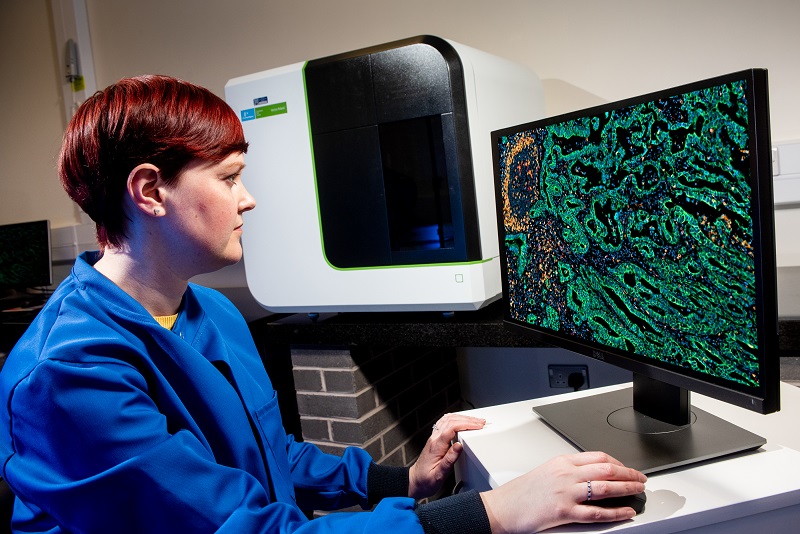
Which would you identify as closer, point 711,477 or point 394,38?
point 711,477

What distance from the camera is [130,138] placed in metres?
0.83

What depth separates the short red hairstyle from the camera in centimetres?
83

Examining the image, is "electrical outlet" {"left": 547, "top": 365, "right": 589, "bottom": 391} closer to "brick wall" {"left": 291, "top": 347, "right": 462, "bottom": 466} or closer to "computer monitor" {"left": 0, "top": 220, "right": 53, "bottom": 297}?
"brick wall" {"left": 291, "top": 347, "right": 462, "bottom": 466}

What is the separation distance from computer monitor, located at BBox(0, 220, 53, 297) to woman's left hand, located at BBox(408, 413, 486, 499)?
239cm

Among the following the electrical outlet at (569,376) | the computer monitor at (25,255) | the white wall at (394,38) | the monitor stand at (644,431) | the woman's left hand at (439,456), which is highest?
the white wall at (394,38)

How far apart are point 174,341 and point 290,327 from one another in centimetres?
69

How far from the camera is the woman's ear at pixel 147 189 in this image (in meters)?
0.83

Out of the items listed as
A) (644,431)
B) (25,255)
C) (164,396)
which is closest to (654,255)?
(644,431)

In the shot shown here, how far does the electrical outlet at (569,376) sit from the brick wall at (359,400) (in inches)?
14.9

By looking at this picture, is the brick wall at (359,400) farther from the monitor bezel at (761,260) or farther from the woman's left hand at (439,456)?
the monitor bezel at (761,260)

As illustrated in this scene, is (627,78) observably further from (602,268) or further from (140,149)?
(140,149)

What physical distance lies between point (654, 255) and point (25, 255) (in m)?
2.88

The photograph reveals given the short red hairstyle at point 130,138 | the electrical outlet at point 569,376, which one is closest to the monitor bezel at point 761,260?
the short red hairstyle at point 130,138

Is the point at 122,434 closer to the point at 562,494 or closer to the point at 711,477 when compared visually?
the point at 562,494
